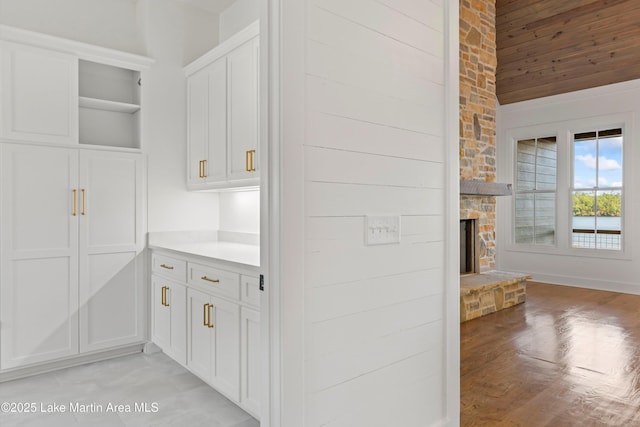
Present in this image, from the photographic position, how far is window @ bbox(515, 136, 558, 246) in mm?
6336

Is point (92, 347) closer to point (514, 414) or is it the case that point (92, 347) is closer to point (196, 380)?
point (196, 380)

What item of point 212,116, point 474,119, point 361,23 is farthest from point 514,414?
point 474,119

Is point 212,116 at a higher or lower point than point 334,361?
higher

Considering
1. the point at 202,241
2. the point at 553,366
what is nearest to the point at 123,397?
the point at 202,241

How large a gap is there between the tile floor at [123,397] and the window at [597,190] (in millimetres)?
5632

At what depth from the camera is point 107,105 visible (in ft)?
11.4

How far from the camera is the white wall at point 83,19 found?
10.4 ft

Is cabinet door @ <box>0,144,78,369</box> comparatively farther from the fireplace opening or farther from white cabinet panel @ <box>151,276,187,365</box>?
the fireplace opening

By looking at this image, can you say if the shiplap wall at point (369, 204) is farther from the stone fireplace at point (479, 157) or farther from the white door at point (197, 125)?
the stone fireplace at point (479, 157)

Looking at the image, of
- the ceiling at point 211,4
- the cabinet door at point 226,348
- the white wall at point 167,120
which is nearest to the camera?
the cabinet door at point 226,348

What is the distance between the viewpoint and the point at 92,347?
3.19m

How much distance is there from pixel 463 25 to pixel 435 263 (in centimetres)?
400

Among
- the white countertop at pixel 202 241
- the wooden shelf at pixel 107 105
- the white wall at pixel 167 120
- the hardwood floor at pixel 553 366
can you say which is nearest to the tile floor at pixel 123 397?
the white countertop at pixel 202 241

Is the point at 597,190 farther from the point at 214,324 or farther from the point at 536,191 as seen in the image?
the point at 214,324
